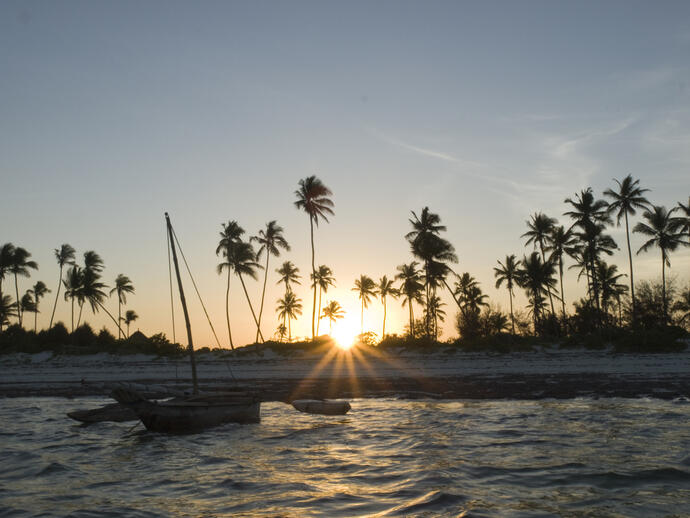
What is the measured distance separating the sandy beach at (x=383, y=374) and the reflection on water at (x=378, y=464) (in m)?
5.29

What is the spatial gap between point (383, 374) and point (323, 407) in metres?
18.0

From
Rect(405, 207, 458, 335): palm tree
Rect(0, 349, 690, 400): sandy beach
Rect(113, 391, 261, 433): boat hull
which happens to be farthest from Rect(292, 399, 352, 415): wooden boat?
Rect(405, 207, 458, 335): palm tree

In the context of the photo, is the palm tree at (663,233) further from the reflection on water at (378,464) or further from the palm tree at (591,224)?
the reflection on water at (378,464)

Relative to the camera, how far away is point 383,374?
41188 millimetres

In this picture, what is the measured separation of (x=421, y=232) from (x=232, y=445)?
48905mm

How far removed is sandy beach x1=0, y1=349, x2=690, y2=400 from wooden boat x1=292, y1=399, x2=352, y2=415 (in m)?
3.72

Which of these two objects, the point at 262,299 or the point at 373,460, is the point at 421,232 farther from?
the point at 373,460

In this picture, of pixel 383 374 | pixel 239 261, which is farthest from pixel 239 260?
pixel 383 374

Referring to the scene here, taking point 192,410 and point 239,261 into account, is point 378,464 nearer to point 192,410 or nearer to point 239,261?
point 192,410

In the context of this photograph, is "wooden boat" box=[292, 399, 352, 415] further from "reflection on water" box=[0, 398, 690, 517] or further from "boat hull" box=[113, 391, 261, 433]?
"boat hull" box=[113, 391, 261, 433]

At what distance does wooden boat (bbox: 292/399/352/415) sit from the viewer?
23391mm

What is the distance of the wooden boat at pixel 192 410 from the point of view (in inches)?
747

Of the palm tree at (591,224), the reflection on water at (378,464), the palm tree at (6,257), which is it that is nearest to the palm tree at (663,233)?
the palm tree at (591,224)

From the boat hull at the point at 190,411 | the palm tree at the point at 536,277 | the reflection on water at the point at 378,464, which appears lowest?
the reflection on water at the point at 378,464
